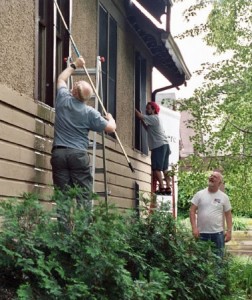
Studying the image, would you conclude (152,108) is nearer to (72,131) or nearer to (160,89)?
(160,89)

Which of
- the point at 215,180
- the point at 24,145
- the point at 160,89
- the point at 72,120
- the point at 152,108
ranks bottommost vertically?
the point at 215,180

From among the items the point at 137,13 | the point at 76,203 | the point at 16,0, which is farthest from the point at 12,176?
the point at 137,13

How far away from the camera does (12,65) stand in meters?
7.02

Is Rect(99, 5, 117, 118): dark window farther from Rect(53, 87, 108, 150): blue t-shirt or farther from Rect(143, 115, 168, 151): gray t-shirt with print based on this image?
Rect(53, 87, 108, 150): blue t-shirt

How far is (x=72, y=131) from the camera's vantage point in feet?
24.5

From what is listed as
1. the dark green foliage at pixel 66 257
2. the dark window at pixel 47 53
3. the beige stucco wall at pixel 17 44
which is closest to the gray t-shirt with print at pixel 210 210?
the dark window at pixel 47 53

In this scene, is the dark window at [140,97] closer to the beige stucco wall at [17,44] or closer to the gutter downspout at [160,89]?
the gutter downspout at [160,89]

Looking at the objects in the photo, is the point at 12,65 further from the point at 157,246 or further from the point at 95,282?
the point at 95,282

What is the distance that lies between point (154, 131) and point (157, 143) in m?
0.23

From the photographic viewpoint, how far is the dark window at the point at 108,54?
438 inches

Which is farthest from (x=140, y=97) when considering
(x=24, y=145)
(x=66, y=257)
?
(x=66, y=257)

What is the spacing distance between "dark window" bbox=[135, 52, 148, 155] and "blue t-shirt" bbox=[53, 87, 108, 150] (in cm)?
694

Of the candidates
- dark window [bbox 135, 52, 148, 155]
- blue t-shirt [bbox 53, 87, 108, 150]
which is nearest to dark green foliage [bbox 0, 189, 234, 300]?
blue t-shirt [bbox 53, 87, 108, 150]

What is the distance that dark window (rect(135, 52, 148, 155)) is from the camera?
14555mm
